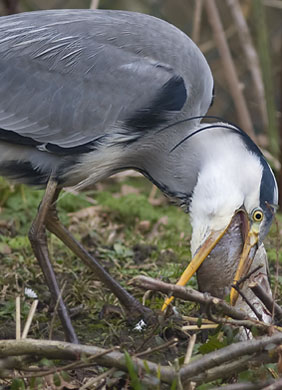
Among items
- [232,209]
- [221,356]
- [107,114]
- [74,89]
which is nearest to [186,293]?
[221,356]

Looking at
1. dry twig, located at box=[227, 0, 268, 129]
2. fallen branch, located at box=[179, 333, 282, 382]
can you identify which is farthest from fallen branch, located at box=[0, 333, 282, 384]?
dry twig, located at box=[227, 0, 268, 129]

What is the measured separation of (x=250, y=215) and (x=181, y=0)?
5537 millimetres

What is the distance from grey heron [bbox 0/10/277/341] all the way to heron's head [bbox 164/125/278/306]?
2 centimetres

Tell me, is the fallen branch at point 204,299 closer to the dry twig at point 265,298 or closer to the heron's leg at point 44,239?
the dry twig at point 265,298

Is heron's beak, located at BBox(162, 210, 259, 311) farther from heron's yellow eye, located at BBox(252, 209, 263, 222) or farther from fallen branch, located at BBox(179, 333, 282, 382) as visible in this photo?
fallen branch, located at BBox(179, 333, 282, 382)

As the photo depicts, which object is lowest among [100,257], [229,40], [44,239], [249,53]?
[229,40]

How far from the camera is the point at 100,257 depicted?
5246 mm

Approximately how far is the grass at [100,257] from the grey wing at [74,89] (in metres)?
0.58

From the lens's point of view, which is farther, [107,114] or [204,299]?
[107,114]

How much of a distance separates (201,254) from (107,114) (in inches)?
38.7

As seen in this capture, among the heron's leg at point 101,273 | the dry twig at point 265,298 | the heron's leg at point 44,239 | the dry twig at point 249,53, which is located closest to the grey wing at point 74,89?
the heron's leg at point 44,239

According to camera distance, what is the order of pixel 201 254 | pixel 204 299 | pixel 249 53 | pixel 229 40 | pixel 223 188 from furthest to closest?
Answer: pixel 229 40
pixel 249 53
pixel 223 188
pixel 201 254
pixel 204 299

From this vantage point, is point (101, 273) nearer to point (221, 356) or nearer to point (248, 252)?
point (248, 252)

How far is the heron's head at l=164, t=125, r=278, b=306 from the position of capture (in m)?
4.01
